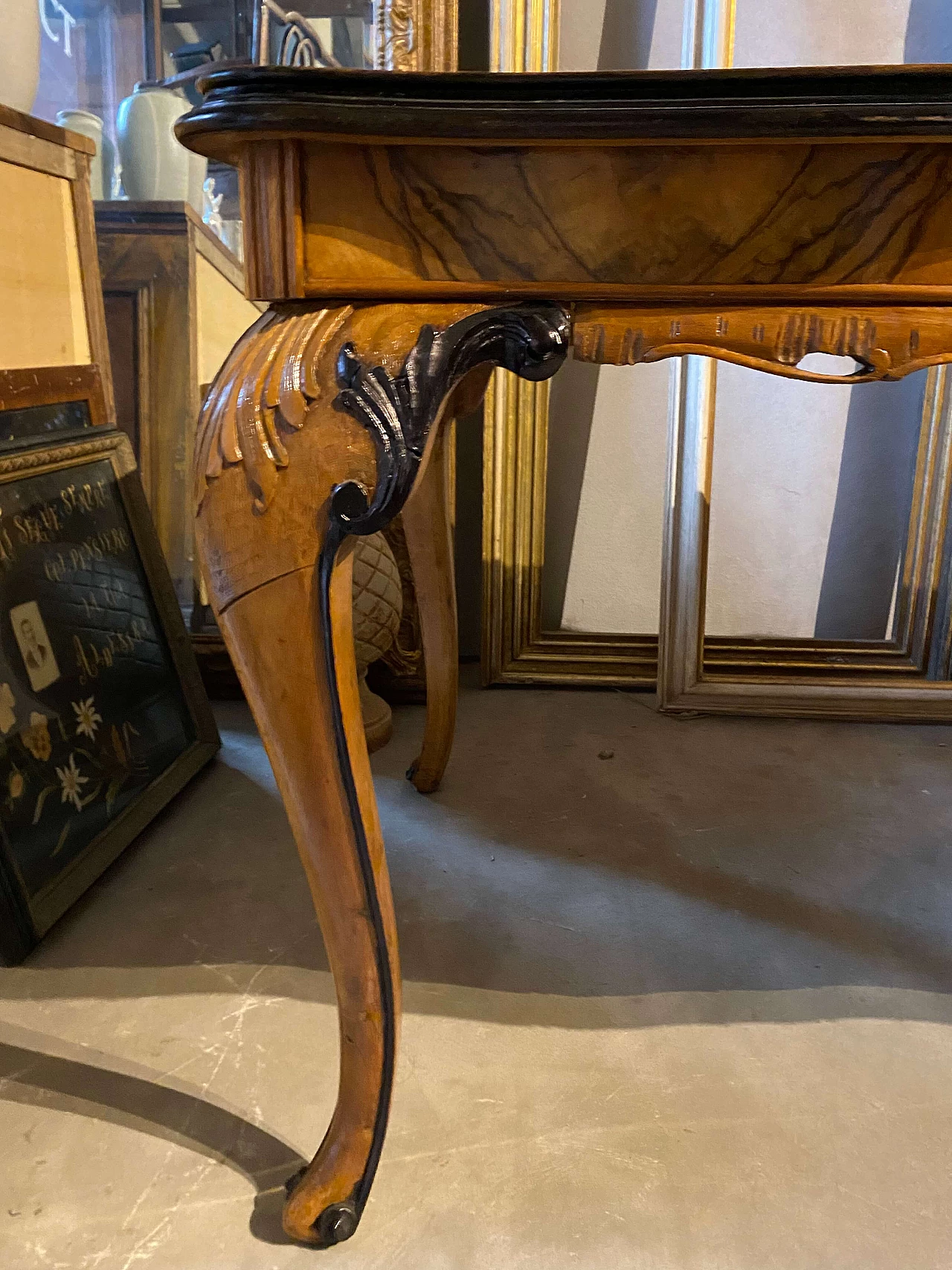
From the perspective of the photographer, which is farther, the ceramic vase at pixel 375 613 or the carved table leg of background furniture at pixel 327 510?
the ceramic vase at pixel 375 613

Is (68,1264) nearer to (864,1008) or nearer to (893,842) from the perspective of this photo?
(864,1008)

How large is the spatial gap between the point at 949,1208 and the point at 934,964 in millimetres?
334

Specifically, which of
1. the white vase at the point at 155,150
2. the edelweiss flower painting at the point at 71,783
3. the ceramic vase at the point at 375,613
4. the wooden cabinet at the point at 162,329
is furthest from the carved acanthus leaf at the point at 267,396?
the white vase at the point at 155,150

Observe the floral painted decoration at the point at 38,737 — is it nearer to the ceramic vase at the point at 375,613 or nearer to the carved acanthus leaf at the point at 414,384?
the ceramic vase at the point at 375,613

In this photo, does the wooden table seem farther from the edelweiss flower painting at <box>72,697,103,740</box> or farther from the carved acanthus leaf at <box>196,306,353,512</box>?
the edelweiss flower painting at <box>72,697,103,740</box>

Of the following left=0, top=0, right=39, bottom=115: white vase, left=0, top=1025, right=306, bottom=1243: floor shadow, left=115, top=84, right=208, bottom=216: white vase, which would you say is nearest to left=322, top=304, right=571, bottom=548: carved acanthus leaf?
left=0, top=1025, right=306, bottom=1243: floor shadow

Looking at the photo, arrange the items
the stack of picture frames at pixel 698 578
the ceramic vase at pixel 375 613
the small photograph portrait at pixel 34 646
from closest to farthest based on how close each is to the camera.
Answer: the small photograph portrait at pixel 34 646 < the ceramic vase at pixel 375 613 < the stack of picture frames at pixel 698 578

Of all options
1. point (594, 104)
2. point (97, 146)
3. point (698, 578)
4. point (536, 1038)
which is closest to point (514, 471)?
point (698, 578)

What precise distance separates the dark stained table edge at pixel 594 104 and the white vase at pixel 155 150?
47.7 inches

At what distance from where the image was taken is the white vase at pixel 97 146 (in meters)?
1.63

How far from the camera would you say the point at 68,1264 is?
66 cm

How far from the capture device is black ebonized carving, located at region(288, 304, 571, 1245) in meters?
0.57

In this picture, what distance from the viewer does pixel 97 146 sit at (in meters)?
1.63

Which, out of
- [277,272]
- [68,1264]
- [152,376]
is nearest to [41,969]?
[68,1264]
